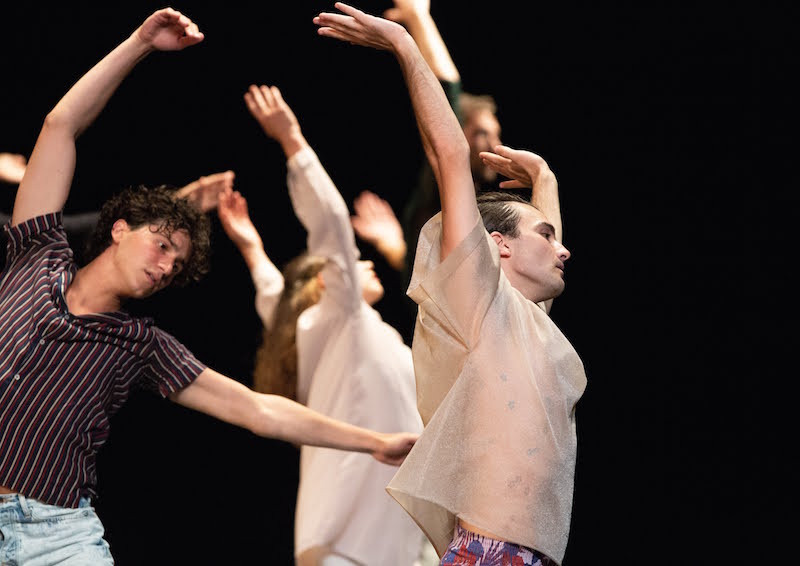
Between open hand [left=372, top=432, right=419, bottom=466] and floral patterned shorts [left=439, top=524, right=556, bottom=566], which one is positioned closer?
floral patterned shorts [left=439, top=524, right=556, bottom=566]

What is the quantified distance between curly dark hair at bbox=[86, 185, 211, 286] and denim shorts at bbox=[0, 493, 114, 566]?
54 cm

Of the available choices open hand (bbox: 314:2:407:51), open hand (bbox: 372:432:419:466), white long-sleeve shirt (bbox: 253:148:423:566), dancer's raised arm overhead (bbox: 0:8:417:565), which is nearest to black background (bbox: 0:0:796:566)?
white long-sleeve shirt (bbox: 253:148:423:566)

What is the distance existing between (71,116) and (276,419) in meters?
0.73

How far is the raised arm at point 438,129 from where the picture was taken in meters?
1.59

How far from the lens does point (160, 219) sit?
6.77 ft

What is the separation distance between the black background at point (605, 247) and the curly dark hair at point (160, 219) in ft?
4.67

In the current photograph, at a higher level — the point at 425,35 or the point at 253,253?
the point at 425,35

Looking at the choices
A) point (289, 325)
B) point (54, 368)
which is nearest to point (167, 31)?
point (54, 368)

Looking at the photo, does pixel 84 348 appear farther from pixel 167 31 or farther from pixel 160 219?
pixel 167 31

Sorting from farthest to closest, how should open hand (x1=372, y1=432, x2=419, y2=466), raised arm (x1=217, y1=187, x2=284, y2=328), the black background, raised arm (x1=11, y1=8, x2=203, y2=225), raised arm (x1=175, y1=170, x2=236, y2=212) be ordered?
the black background < raised arm (x1=217, y1=187, x2=284, y2=328) < raised arm (x1=175, y1=170, x2=236, y2=212) < open hand (x1=372, y1=432, x2=419, y2=466) < raised arm (x1=11, y1=8, x2=203, y2=225)

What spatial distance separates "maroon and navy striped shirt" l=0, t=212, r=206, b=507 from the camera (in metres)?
1.80

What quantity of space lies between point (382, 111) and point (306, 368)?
1360mm

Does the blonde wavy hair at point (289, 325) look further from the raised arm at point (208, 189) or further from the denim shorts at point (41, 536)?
the denim shorts at point (41, 536)

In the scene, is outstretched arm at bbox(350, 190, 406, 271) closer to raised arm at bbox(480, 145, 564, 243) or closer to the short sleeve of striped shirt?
raised arm at bbox(480, 145, 564, 243)
